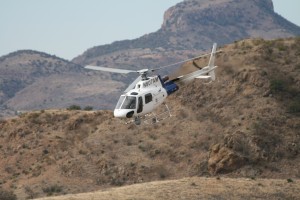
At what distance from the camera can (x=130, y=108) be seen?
118ft

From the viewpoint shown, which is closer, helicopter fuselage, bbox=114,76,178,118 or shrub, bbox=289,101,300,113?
helicopter fuselage, bbox=114,76,178,118

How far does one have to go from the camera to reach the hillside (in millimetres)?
49156

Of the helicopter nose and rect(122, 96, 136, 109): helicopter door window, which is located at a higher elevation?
rect(122, 96, 136, 109): helicopter door window

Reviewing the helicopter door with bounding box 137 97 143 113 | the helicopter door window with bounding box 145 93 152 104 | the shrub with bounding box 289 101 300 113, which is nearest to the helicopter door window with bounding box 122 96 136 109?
the helicopter door with bounding box 137 97 143 113

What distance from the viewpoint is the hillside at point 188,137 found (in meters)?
49.2

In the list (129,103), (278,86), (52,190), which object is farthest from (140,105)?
(278,86)

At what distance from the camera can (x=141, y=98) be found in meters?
36.8

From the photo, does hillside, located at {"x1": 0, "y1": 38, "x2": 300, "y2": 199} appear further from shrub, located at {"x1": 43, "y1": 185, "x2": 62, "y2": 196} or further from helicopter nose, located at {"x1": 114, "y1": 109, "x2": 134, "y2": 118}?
helicopter nose, located at {"x1": 114, "y1": 109, "x2": 134, "y2": 118}

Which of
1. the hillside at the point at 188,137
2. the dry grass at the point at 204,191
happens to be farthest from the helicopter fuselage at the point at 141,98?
the hillside at the point at 188,137

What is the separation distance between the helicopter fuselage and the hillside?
11.6 m

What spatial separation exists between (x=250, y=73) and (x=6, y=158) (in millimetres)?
24991

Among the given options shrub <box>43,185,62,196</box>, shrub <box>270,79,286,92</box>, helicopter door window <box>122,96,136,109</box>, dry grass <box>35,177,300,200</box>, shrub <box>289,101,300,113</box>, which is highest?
helicopter door window <box>122,96,136,109</box>

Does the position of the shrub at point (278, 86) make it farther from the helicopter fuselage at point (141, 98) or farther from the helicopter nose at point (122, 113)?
the helicopter nose at point (122, 113)

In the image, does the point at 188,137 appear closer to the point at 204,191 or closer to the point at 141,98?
the point at 204,191
